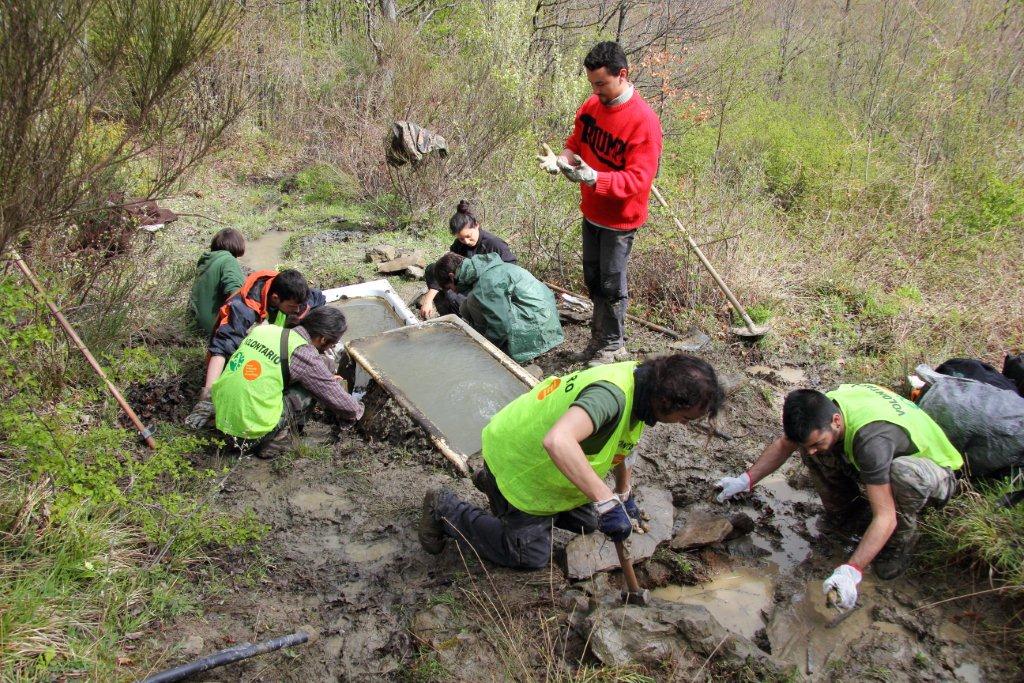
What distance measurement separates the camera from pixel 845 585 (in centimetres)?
292

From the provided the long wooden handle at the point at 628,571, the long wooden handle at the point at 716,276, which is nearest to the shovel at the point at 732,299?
the long wooden handle at the point at 716,276

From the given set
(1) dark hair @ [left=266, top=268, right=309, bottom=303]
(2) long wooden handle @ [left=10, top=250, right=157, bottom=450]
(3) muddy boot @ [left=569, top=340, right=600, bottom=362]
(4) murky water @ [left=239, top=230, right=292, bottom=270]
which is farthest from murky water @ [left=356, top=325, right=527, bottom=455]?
(4) murky water @ [left=239, top=230, right=292, bottom=270]

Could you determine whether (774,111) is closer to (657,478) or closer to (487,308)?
(487,308)

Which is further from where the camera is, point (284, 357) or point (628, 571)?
point (284, 357)

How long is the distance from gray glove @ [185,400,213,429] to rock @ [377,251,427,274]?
112 inches

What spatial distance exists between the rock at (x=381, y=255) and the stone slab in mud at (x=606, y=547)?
14.2ft

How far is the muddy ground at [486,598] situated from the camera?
2646 mm

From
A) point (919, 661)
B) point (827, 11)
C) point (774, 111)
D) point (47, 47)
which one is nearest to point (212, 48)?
point (47, 47)

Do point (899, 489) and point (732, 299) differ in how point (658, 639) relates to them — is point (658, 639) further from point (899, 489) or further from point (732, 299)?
point (732, 299)

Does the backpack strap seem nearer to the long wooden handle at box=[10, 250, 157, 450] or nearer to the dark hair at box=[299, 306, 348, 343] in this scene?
the dark hair at box=[299, 306, 348, 343]

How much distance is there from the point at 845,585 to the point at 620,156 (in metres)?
2.86

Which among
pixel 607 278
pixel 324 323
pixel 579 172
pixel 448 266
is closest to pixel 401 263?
pixel 448 266

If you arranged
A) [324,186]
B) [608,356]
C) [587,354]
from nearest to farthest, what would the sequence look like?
[608,356], [587,354], [324,186]

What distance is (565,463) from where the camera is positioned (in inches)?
96.7
